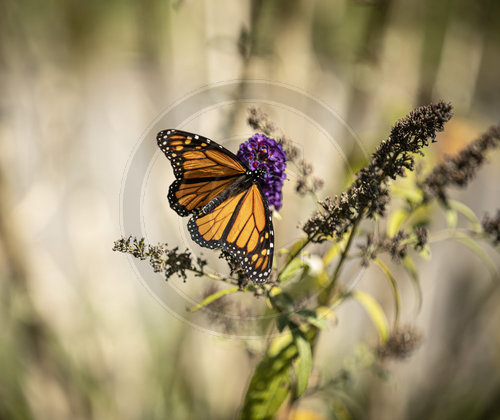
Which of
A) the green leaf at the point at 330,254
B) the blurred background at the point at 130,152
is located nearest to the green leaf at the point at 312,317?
the green leaf at the point at 330,254

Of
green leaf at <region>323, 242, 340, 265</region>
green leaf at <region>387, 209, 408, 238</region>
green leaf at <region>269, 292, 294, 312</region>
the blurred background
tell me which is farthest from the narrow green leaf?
the blurred background

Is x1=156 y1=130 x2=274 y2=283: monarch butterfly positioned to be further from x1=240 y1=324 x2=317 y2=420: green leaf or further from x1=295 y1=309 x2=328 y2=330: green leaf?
x1=240 y1=324 x2=317 y2=420: green leaf

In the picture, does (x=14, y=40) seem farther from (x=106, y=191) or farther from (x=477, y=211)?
(x=477, y=211)

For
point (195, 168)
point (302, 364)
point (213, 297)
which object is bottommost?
point (302, 364)

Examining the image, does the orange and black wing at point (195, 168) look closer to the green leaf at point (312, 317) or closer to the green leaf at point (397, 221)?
the green leaf at point (312, 317)

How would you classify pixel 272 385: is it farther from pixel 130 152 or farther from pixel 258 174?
pixel 130 152

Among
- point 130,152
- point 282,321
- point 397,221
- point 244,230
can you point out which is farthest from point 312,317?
point 130,152
